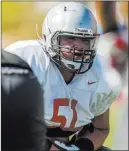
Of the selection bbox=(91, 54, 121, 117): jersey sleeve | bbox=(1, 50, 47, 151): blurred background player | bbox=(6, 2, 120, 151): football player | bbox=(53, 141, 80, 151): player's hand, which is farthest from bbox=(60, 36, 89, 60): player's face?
bbox=(1, 50, 47, 151): blurred background player

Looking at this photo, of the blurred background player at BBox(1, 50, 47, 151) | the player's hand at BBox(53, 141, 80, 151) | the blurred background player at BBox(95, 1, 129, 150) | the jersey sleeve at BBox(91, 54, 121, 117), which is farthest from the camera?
the blurred background player at BBox(95, 1, 129, 150)

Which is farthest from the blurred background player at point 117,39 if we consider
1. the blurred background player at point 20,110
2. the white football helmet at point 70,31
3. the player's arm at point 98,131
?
the blurred background player at point 20,110

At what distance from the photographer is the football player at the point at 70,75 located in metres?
1.56

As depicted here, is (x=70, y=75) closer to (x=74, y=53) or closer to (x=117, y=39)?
(x=74, y=53)

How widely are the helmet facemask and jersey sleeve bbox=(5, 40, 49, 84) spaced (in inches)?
1.6

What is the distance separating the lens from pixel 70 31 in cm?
159

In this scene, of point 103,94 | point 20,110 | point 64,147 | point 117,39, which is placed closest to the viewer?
point 20,110

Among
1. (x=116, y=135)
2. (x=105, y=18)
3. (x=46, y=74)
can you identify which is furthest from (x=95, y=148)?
(x=105, y=18)

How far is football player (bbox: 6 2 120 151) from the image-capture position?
5.11 feet

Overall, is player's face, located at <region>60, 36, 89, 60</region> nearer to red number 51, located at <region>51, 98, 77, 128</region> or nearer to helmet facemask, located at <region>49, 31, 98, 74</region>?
helmet facemask, located at <region>49, 31, 98, 74</region>

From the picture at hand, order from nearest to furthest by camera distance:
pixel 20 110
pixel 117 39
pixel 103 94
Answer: pixel 20 110 < pixel 103 94 < pixel 117 39

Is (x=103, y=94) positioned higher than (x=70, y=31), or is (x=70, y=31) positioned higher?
(x=70, y=31)

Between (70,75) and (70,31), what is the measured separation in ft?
0.48

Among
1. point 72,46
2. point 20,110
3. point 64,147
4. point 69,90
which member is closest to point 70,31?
point 72,46
